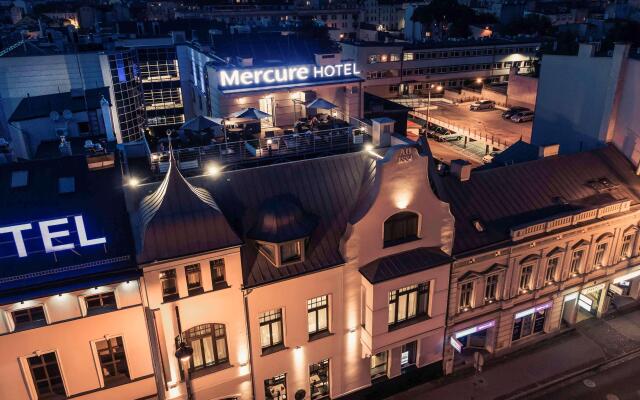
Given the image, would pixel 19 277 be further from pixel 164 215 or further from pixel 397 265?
pixel 397 265

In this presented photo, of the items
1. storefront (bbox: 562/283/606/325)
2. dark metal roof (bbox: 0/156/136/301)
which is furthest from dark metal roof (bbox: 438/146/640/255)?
dark metal roof (bbox: 0/156/136/301)

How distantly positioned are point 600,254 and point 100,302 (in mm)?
37382

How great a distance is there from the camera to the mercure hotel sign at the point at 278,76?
4184 centimetres

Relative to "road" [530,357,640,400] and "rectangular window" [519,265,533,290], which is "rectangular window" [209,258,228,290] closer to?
"rectangular window" [519,265,533,290]

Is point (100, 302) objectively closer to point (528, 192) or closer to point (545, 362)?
point (528, 192)

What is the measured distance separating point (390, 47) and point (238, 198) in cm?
9219

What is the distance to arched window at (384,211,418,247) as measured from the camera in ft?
99.9

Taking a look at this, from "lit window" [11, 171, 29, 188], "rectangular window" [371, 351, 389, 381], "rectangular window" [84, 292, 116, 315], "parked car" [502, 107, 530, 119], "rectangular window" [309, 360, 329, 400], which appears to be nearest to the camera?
"rectangular window" [84, 292, 116, 315]

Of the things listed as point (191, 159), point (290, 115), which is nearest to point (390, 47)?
point (290, 115)

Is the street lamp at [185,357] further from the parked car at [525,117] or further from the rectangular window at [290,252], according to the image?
the parked car at [525,117]

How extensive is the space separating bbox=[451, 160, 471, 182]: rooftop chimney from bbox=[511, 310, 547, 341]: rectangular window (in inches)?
474

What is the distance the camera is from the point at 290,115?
45.2 m

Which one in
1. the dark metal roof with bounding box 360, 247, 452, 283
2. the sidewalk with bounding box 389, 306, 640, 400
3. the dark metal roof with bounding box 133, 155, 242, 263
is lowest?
the sidewalk with bounding box 389, 306, 640, 400

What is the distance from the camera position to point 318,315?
100 ft
